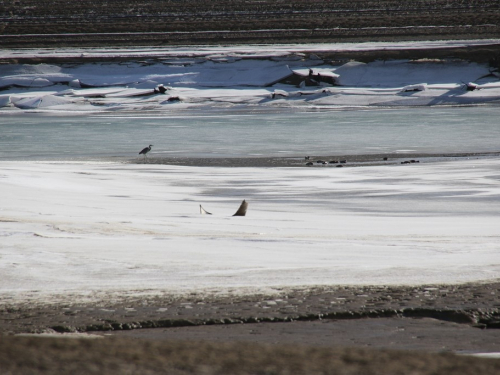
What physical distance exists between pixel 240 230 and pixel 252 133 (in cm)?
1011

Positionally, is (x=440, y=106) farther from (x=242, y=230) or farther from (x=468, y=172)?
(x=242, y=230)

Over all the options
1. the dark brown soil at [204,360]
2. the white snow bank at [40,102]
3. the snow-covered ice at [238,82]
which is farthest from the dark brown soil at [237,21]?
the dark brown soil at [204,360]

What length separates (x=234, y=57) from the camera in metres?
23.4

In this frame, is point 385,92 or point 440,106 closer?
point 440,106

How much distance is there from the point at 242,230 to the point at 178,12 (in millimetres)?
27910

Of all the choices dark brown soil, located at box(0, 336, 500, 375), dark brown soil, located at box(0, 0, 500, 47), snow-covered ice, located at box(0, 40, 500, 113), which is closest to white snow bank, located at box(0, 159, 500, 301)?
dark brown soil, located at box(0, 336, 500, 375)

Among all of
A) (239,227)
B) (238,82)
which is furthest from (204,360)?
(238,82)

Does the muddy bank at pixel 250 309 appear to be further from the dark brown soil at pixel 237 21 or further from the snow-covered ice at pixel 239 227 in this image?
the dark brown soil at pixel 237 21

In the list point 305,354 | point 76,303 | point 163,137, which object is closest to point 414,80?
point 163,137

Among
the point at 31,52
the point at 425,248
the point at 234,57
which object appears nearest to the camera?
the point at 425,248

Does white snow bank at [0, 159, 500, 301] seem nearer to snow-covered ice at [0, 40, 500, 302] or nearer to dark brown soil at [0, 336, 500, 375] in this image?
snow-covered ice at [0, 40, 500, 302]

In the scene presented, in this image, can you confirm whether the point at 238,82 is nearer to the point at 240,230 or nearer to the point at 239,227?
the point at 239,227

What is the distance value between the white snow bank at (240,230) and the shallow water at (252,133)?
3265mm

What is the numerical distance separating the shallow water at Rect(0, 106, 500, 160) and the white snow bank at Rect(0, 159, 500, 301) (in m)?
3.26
